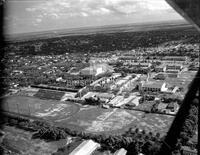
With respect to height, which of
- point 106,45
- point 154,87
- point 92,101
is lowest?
point 92,101

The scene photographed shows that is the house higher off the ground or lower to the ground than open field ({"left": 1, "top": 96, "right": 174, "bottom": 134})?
higher

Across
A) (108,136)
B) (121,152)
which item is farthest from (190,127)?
(108,136)

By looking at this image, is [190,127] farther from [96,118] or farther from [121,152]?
[96,118]

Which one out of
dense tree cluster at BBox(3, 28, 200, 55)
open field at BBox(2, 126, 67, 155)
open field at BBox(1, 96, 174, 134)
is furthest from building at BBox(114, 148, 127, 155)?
dense tree cluster at BBox(3, 28, 200, 55)

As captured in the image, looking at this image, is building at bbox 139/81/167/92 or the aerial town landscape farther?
building at bbox 139/81/167/92

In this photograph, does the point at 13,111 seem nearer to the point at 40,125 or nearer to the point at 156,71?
the point at 40,125

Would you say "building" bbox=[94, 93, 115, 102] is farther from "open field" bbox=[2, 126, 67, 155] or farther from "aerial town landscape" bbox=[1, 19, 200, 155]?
"open field" bbox=[2, 126, 67, 155]
